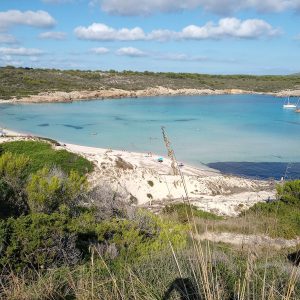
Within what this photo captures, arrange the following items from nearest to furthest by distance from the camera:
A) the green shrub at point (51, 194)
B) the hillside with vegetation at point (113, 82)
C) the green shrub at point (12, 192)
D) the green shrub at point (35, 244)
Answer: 1. the green shrub at point (35, 244)
2. the green shrub at point (12, 192)
3. the green shrub at point (51, 194)
4. the hillside with vegetation at point (113, 82)

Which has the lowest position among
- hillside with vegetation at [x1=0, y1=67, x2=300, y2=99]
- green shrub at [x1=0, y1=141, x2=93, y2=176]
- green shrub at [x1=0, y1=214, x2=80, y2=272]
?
green shrub at [x1=0, y1=141, x2=93, y2=176]

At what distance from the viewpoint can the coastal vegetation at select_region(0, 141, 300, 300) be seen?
339 centimetres

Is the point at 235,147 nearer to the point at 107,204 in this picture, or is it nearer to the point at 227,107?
the point at 107,204

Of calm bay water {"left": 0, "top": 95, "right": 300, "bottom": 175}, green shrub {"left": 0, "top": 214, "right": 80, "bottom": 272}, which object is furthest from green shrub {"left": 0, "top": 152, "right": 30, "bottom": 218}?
calm bay water {"left": 0, "top": 95, "right": 300, "bottom": 175}

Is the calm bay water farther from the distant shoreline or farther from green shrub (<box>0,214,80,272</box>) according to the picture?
green shrub (<box>0,214,80,272</box>)

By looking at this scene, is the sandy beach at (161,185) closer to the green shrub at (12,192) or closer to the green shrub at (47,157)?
the green shrub at (47,157)

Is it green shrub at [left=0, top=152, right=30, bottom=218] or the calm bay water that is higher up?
green shrub at [left=0, top=152, right=30, bottom=218]

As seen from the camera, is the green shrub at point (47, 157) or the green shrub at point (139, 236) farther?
the green shrub at point (47, 157)

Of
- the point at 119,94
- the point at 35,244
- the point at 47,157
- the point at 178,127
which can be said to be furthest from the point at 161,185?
the point at 119,94

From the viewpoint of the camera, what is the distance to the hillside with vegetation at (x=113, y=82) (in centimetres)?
8812

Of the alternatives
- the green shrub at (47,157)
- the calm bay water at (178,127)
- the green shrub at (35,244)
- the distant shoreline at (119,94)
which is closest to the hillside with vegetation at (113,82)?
the distant shoreline at (119,94)

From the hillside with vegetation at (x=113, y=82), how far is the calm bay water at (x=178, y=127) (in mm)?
15134

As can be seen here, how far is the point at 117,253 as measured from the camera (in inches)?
310

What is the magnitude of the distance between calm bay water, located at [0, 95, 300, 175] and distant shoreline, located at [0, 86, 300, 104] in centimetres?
508
